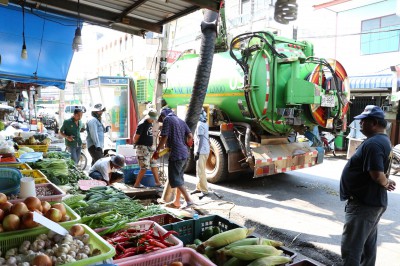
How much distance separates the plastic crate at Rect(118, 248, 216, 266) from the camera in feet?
5.82

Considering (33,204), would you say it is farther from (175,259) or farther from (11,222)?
(175,259)

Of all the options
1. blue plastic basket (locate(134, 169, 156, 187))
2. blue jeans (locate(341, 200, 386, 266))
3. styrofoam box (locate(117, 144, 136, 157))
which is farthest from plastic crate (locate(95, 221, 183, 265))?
styrofoam box (locate(117, 144, 136, 157))

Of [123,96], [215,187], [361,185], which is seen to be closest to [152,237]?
[361,185]

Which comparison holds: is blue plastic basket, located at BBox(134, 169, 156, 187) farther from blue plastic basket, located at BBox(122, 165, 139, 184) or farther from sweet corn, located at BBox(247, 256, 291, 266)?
sweet corn, located at BBox(247, 256, 291, 266)

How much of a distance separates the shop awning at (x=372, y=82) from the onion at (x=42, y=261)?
12476 mm

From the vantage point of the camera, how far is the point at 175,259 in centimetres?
187

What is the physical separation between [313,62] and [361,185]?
430 centimetres

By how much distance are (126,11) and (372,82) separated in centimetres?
1065

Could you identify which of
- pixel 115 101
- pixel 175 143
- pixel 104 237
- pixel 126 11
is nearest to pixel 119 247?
pixel 104 237

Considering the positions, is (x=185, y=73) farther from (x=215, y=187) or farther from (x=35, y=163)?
(x=35, y=163)

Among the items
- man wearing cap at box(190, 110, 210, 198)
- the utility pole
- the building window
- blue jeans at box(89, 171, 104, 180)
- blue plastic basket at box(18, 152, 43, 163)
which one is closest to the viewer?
blue plastic basket at box(18, 152, 43, 163)

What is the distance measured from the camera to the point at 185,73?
8.96 metres

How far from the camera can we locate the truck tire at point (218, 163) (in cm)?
736

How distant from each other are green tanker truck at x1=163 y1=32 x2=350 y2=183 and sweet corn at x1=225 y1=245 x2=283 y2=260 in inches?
177
